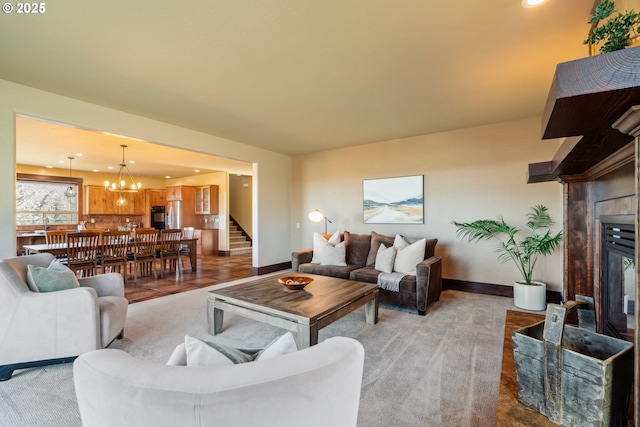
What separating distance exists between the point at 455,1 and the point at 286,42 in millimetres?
1251

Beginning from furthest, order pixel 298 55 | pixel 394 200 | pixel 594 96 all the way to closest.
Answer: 1. pixel 394 200
2. pixel 298 55
3. pixel 594 96

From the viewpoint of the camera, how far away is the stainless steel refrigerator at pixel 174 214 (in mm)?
9133

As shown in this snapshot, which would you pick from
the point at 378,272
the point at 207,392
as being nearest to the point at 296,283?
the point at 378,272

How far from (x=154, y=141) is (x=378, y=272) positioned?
3.81 meters

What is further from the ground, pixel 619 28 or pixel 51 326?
pixel 619 28

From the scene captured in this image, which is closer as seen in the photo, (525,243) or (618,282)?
(618,282)

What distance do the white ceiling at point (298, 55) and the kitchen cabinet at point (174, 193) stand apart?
5736 mm

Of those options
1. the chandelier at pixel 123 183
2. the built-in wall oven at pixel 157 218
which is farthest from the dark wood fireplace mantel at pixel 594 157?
the built-in wall oven at pixel 157 218

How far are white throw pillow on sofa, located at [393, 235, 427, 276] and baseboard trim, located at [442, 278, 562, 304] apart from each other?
1.22m

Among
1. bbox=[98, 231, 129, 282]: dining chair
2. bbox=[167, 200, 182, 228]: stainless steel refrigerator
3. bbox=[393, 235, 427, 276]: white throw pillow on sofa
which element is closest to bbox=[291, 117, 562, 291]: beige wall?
bbox=[393, 235, 427, 276]: white throw pillow on sofa

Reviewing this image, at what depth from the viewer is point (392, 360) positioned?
2404 mm

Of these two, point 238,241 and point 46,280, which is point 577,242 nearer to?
point 46,280

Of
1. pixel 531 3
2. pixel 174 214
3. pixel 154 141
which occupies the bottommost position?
pixel 174 214

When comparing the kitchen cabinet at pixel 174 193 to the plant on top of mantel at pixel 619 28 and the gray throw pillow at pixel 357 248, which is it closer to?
the gray throw pillow at pixel 357 248
